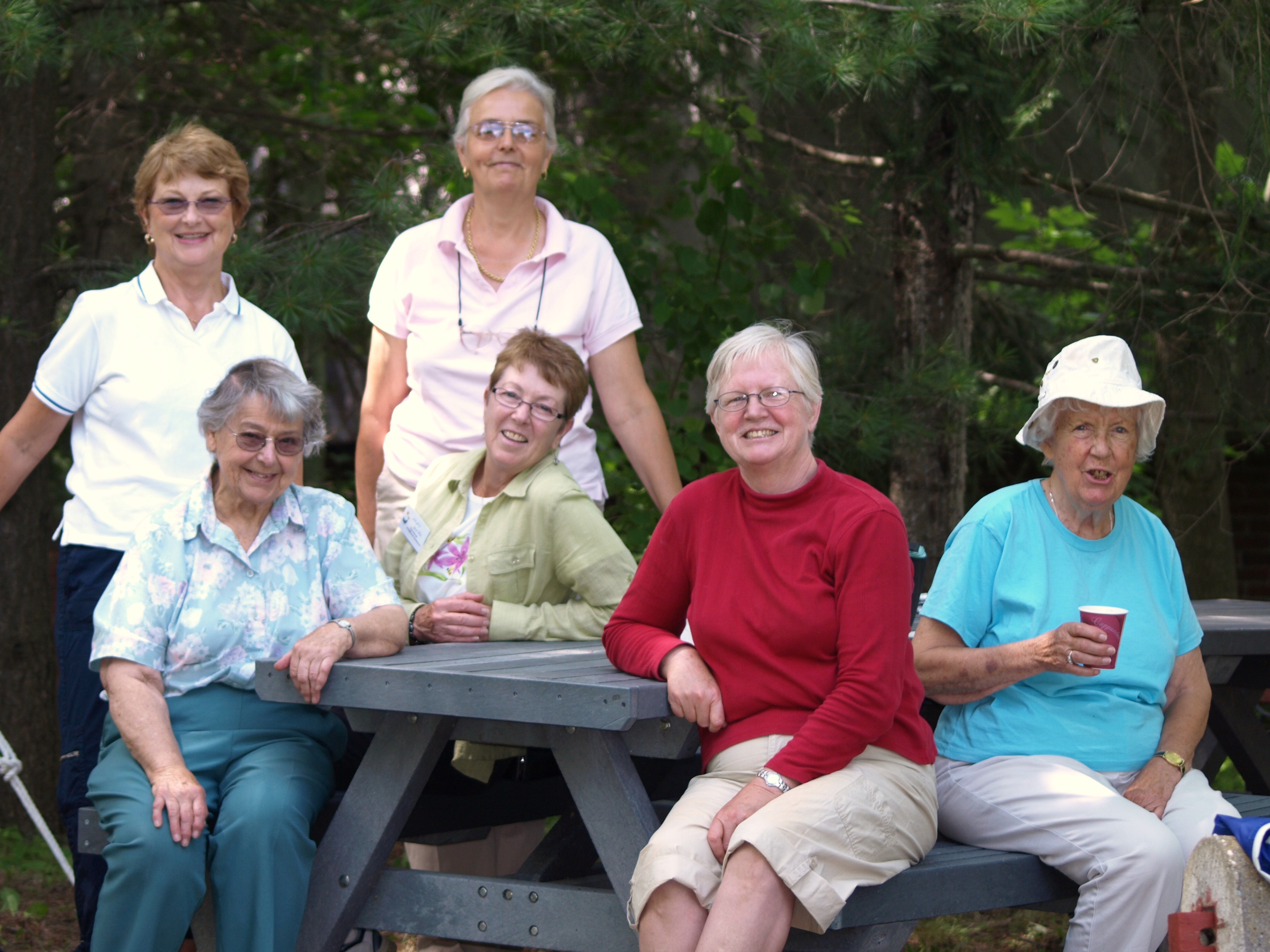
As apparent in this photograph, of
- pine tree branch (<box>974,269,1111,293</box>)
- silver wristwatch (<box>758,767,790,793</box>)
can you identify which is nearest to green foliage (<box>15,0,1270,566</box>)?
pine tree branch (<box>974,269,1111,293</box>)

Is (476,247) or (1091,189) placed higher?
(1091,189)

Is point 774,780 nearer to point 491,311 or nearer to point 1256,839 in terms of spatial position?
point 1256,839

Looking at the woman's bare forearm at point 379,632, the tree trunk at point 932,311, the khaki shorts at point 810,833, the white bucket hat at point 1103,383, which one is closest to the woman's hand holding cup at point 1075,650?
the khaki shorts at point 810,833

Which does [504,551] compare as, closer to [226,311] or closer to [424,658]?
[424,658]

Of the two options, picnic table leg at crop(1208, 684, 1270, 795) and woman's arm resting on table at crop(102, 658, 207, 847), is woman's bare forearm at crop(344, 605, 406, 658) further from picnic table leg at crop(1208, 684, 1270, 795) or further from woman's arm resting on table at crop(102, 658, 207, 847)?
picnic table leg at crop(1208, 684, 1270, 795)

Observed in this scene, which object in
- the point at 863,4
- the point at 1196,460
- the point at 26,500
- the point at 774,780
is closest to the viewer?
the point at 774,780

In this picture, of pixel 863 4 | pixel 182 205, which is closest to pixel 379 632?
pixel 182 205

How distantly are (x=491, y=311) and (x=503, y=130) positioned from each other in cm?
44

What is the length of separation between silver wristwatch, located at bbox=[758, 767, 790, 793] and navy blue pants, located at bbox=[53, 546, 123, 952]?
151 cm

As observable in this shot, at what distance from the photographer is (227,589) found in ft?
9.14

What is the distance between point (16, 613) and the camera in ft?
16.4

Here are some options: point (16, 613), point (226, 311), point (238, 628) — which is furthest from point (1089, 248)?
point (16, 613)

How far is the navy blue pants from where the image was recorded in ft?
9.93

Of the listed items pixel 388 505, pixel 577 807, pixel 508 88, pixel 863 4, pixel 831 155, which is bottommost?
pixel 577 807
